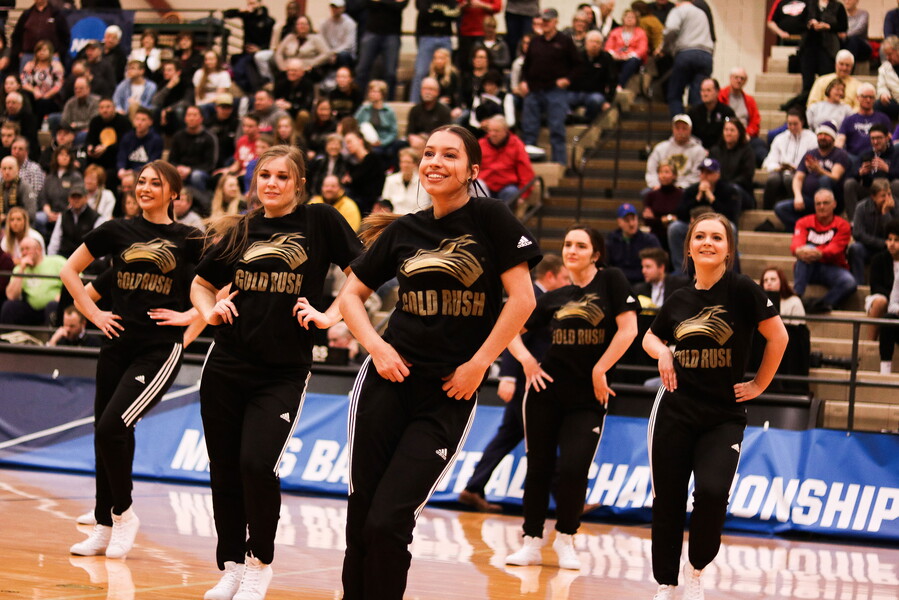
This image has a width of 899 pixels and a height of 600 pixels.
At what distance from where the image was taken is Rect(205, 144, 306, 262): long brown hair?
18.6 feet

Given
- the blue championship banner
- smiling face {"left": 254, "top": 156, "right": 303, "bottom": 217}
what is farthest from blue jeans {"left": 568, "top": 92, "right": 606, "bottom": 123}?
smiling face {"left": 254, "top": 156, "right": 303, "bottom": 217}

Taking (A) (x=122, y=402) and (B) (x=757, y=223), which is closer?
(A) (x=122, y=402)

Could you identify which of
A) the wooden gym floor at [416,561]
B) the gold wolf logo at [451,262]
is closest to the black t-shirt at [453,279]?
the gold wolf logo at [451,262]

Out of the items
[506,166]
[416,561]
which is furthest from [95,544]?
[506,166]

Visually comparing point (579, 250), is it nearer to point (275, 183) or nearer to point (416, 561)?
point (416, 561)

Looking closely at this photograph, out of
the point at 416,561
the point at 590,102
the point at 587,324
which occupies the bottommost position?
the point at 416,561

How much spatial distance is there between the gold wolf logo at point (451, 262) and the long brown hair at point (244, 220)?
1365 mm

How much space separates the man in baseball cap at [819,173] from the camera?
1341 cm

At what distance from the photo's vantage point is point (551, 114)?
15.8 metres

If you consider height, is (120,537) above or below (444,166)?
below

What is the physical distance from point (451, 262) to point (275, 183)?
1446 millimetres

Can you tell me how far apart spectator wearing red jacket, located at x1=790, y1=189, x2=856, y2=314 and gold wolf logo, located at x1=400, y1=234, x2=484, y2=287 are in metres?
8.71

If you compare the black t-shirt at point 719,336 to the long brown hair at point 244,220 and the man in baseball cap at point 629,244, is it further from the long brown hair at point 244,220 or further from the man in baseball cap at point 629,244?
the man in baseball cap at point 629,244

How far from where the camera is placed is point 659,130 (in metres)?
16.2
